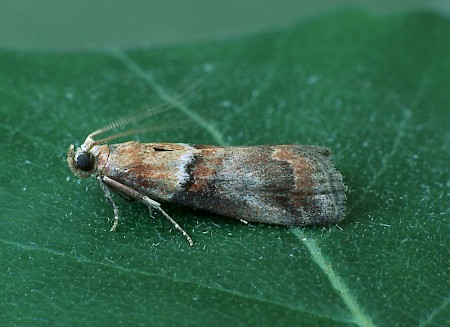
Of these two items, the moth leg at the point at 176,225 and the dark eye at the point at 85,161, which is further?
the dark eye at the point at 85,161

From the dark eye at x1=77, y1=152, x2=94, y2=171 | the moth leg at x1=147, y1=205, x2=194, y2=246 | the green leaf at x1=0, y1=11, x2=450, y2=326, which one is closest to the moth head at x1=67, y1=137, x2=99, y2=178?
the dark eye at x1=77, y1=152, x2=94, y2=171

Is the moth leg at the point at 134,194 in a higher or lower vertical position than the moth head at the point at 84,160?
lower

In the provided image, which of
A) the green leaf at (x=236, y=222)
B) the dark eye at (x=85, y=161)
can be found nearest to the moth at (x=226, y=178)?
the dark eye at (x=85, y=161)

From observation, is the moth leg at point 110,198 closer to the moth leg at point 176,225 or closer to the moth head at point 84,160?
the moth head at point 84,160

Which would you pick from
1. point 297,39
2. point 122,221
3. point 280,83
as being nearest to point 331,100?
point 280,83

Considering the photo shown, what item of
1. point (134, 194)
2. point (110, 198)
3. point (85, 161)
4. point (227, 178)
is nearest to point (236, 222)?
point (227, 178)

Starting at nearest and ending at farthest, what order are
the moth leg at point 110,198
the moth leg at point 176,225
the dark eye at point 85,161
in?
the moth leg at point 176,225 → the moth leg at point 110,198 → the dark eye at point 85,161

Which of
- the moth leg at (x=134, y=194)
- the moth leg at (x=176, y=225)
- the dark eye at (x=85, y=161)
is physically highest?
the dark eye at (x=85, y=161)

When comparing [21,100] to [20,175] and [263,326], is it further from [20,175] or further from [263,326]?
[263,326]

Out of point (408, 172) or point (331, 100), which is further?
point (331, 100)
